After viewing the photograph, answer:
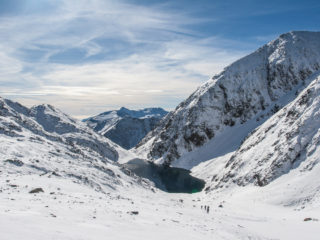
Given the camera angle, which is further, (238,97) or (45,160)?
(238,97)

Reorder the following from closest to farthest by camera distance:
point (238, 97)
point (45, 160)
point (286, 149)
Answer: point (45, 160) → point (286, 149) → point (238, 97)

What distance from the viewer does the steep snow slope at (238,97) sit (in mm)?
141875

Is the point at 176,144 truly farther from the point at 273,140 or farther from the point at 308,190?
the point at 308,190

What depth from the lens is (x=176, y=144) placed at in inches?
5792

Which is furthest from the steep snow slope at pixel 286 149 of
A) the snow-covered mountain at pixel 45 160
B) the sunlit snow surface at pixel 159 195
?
the snow-covered mountain at pixel 45 160

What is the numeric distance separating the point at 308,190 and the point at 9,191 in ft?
154

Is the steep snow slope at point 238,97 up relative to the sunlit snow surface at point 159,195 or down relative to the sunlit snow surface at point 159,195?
up

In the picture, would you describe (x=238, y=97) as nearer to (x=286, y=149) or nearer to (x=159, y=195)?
(x=286, y=149)

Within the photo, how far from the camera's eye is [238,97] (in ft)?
488

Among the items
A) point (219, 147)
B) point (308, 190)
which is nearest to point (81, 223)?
point (308, 190)

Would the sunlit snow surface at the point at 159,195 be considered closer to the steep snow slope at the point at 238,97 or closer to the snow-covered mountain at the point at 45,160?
the snow-covered mountain at the point at 45,160

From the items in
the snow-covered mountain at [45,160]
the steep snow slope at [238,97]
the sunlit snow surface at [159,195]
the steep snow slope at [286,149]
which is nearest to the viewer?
the sunlit snow surface at [159,195]

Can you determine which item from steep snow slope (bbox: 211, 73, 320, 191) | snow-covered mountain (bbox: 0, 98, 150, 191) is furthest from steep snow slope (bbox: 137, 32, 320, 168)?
snow-covered mountain (bbox: 0, 98, 150, 191)

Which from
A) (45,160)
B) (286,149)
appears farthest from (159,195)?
(286,149)
